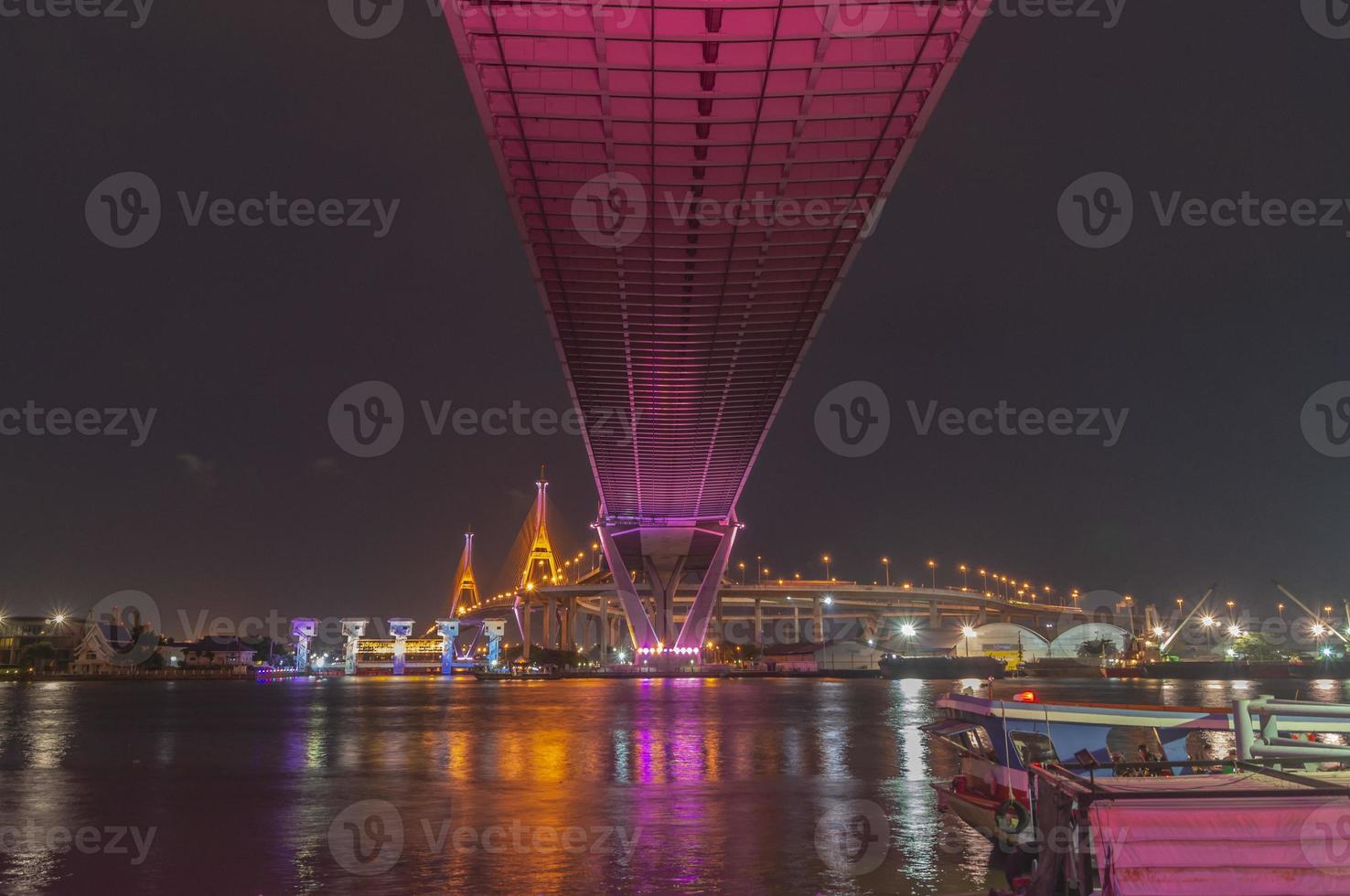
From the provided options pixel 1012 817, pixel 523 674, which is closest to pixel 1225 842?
pixel 1012 817

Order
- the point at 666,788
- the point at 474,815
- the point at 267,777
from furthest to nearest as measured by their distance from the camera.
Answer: the point at 267,777 → the point at 666,788 → the point at 474,815

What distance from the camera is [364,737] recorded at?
1591 inches

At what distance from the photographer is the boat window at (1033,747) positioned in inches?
683

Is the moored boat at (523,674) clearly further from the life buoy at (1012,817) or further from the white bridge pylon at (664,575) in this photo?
the life buoy at (1012,817)

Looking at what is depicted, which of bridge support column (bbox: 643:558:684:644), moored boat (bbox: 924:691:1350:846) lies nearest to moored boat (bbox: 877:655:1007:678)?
bridge support column (bbox: 643:558:684:644)

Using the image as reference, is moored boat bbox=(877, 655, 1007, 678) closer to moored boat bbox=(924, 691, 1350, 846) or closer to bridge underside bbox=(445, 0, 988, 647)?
bridge underside bbox=(445, 0, 988, 647)

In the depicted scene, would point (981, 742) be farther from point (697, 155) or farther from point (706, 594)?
point (706, 594)

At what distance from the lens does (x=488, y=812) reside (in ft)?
67.4

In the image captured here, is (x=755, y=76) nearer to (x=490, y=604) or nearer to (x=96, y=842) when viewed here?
(x=96, y=842)

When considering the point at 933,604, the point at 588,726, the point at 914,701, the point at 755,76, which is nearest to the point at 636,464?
the point at 914,701

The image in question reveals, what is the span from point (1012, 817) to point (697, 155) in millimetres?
27995

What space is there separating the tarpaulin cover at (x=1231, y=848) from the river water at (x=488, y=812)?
541cm

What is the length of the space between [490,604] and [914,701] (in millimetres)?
128771

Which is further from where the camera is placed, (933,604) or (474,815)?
(933,604)
